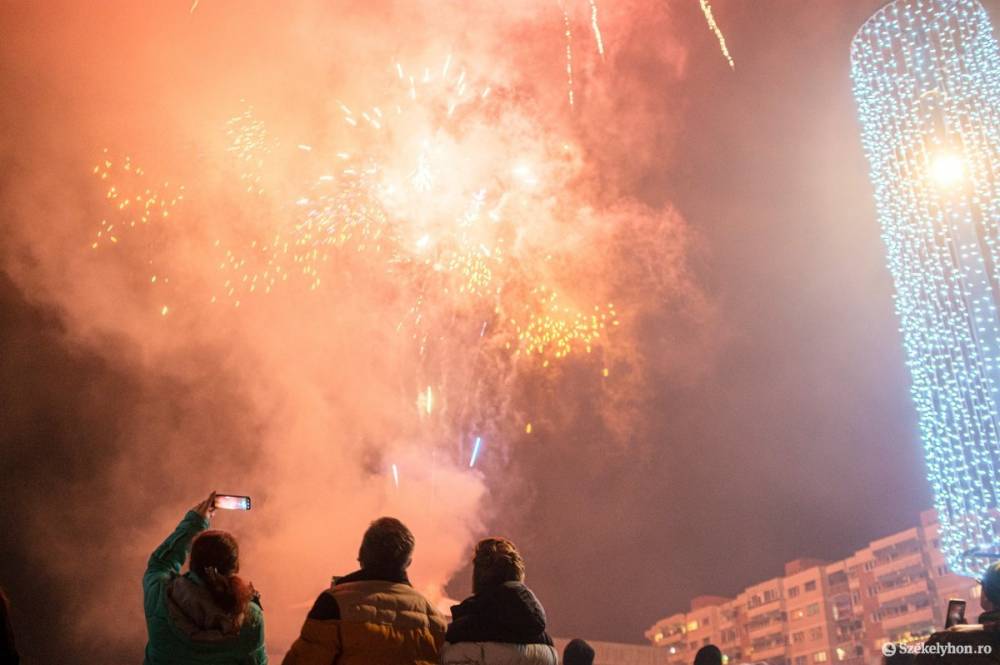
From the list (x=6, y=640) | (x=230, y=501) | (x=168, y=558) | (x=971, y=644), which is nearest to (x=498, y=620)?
(x=168, y=558)

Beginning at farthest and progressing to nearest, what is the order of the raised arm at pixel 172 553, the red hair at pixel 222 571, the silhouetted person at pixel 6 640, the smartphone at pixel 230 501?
the smartphone at pixel 230 501 < the raised arm at pixel 172 553 < the red hair at pixel 222 571 < the silhouetted person at pixel 6 640

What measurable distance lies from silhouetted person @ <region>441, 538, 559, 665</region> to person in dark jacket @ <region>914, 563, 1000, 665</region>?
6.51 ft

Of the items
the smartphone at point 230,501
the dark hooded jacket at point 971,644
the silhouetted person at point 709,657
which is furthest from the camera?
the silhouetted person at point 709,657

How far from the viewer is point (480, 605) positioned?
3.85m

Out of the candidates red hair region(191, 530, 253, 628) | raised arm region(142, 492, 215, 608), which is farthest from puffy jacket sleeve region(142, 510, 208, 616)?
red hair region(191, 530, 253, 628)

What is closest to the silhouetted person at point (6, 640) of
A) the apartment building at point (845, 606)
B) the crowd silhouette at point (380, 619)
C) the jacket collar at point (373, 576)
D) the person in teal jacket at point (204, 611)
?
the crowd silhouette at point (380, 619)

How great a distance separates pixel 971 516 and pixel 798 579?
53.2 meters

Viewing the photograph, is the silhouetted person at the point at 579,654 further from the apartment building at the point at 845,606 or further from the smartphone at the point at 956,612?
the apartment building at the point at 845,606

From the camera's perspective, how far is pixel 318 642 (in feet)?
11.5

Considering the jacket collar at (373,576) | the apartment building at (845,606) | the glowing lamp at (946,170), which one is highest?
the glowing lamp at (946,170)

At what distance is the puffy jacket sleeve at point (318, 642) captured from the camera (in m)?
3.48

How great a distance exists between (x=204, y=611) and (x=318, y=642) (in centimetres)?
73

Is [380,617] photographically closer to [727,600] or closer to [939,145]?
[939,145]

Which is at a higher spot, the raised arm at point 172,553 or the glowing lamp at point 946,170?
the glowing lamp at point 946,170
